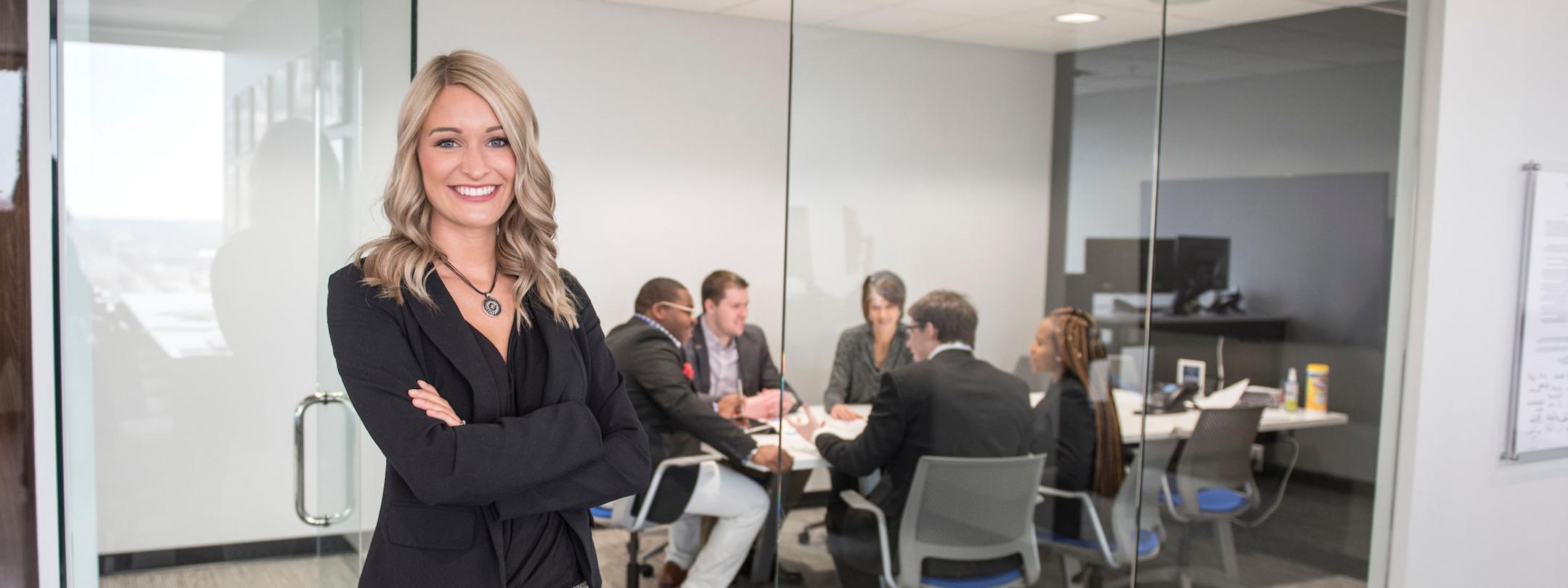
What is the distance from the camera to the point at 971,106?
3.10 meters

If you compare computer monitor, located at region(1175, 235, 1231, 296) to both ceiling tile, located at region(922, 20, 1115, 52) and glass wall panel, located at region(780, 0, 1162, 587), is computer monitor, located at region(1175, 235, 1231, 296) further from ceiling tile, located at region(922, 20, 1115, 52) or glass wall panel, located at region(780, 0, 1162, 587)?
ceiling tile, located at region(922, 20, 1115, 52)

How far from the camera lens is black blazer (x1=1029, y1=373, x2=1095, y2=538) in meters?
3.21

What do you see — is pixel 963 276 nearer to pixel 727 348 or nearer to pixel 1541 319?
pixel 1541 319

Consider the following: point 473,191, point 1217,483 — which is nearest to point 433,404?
point 473,191

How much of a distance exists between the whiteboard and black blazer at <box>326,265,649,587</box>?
121 inches

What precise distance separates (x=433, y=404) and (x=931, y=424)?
5.82ft

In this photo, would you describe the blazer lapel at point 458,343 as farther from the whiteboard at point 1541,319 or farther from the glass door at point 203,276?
the whiteboard at point 1541,319

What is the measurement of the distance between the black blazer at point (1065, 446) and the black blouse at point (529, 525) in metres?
1.81

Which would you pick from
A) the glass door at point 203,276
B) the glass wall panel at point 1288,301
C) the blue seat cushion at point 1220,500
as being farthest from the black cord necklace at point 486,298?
the blue seat cushion at point 1220,500

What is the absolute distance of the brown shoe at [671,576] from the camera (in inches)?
178

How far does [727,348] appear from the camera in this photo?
5.13m

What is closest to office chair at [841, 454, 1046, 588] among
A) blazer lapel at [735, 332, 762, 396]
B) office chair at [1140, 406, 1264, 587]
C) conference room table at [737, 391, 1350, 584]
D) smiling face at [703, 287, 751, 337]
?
conference room table at [737, 391, 1350, 584]

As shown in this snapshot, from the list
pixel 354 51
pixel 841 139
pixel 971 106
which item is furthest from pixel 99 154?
pixel 971 106

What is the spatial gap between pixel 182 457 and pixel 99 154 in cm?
58
